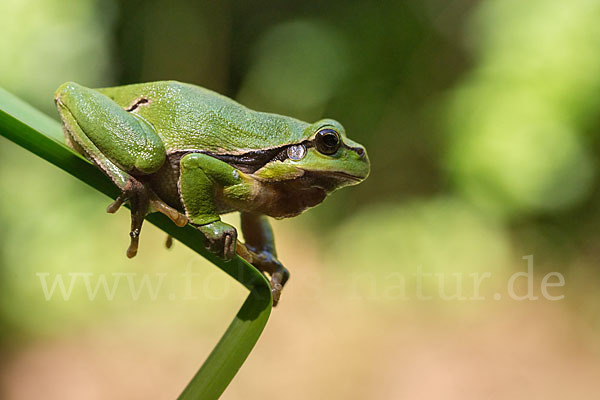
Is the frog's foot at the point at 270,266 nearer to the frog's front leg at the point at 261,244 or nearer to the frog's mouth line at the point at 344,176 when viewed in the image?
the frog's front leg at the point at 261,244

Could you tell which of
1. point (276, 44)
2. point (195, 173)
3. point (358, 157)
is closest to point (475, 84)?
point (276, 44)

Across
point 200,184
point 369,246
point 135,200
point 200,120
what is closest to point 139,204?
point 135,200

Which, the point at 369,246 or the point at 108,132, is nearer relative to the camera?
the point at 108,132

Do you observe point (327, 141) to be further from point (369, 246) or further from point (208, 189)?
point (369, 246)

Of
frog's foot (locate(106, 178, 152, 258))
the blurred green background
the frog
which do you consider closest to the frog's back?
the frog

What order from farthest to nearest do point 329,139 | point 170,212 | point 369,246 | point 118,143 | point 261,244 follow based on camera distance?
point 369,246, point 261,244, point 329,139, point 118,143, point 170,212

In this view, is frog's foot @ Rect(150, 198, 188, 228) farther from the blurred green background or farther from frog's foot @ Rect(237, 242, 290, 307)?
the blurred green background

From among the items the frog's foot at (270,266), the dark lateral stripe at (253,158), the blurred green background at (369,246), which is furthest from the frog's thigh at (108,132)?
the blurred green background at (369,246)

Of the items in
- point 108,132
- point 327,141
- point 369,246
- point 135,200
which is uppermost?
point 369,246
